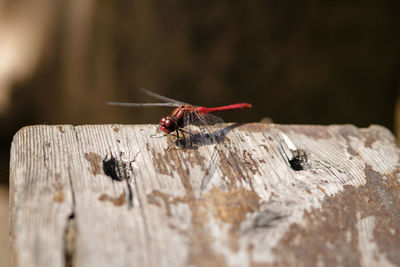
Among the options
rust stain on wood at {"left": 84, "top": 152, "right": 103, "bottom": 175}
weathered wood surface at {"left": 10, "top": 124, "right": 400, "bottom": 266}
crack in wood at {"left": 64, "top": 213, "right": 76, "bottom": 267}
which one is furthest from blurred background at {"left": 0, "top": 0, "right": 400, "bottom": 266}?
crack in wood at {"left": 64, "top": 213, "right": 76, "bottom": 267}

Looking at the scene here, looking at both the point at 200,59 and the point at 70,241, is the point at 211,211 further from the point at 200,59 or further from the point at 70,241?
the point at 200,59

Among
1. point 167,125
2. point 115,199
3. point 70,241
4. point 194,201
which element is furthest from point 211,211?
point 167,125

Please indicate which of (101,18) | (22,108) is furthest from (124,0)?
(22,108)

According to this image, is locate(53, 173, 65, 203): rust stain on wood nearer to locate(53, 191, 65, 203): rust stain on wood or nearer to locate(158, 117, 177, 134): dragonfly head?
locate(53, 191, 65, 203): rust stain on wood

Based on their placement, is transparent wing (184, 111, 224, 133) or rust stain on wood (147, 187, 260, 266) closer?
rust stain on wood (147, 187, 260, 266)

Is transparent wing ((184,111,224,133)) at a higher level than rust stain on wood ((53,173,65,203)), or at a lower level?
higher
